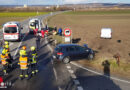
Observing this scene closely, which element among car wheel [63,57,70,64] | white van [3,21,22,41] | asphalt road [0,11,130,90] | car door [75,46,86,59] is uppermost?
white van [3,21,22,41]

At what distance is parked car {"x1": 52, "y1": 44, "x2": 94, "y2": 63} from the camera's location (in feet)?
48.2

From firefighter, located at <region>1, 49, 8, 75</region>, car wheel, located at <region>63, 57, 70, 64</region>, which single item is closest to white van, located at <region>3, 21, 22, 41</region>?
car wheel, located at <region>63, 57, 70, 64</region>

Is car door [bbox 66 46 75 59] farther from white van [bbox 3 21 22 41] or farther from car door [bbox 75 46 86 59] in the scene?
white van [bbox 3 21 22 41]

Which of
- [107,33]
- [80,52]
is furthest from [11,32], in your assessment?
[107,33]

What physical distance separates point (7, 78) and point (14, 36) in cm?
1275

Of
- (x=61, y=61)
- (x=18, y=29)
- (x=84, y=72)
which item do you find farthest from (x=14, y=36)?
(x=84, y=72)

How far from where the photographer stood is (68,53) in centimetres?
1487

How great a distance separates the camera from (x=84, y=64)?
14711 mm

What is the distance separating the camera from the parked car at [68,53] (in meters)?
14.7

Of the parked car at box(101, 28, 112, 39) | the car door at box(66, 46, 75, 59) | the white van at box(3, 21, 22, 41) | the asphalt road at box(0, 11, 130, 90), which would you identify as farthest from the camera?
the parked car at box(101, 28, 112, 39)

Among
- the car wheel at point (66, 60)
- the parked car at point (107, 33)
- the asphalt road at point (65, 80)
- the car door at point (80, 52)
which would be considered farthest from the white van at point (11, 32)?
the parked car at point (107, 33)

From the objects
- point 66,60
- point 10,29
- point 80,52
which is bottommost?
point 66,60

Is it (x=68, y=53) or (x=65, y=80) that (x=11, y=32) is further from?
(x=65, y=80)

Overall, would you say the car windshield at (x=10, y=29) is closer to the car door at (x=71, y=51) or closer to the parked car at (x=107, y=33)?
the car door at (x=71, y=51)
